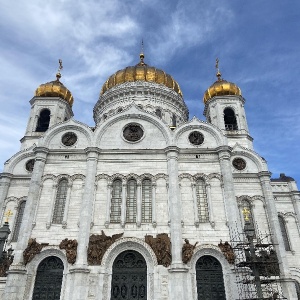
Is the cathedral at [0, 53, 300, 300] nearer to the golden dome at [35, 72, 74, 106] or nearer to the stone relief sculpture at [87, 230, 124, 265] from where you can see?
the stone relief sculpture at [87, 230, 124, 265]

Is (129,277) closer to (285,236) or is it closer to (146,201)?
(146,201)

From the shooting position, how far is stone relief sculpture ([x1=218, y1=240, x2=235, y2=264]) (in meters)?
17.9

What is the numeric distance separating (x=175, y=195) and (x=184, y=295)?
5.62m

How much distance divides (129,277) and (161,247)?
243 cm

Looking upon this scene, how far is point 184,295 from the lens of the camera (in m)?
16.9

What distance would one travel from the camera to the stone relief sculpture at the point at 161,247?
59.0ft

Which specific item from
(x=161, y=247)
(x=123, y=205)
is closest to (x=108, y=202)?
(x=123, y=205)

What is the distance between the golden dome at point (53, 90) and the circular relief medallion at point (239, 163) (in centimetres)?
1540

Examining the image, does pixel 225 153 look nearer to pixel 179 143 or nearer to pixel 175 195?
pixel 179 143

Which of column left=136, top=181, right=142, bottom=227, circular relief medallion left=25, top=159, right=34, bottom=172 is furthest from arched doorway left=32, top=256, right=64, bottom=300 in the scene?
circular relief medallion left=25, top=159, right=34, bottom=172

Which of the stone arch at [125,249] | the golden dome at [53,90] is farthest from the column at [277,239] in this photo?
the golden dome at [53,90]

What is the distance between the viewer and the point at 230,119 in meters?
27.3

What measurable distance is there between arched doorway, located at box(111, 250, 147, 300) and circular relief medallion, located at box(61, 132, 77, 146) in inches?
331

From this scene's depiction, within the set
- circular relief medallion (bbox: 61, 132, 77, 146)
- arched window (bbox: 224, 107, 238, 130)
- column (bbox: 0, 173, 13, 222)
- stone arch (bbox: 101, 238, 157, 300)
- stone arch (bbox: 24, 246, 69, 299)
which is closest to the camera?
stone arch (bbox: 101, 238, 157, 300)
